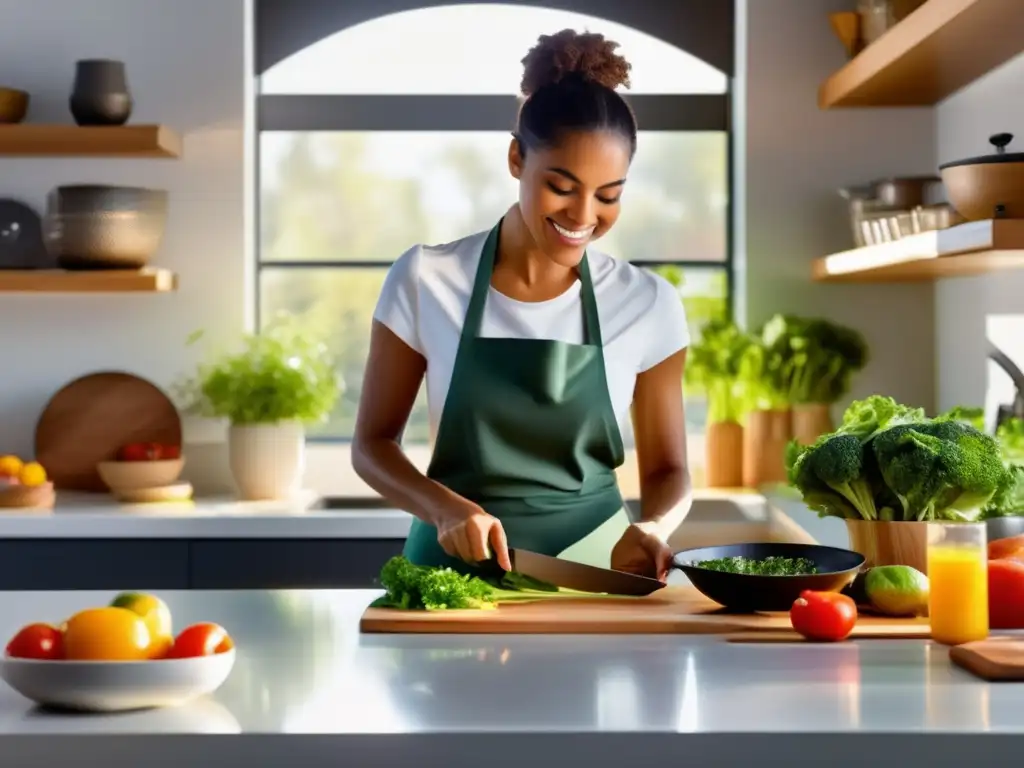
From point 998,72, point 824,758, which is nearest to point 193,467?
point 998,72

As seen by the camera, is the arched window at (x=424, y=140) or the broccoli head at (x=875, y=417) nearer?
the broccoli head at (x=875, y=417)

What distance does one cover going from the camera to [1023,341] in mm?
3555

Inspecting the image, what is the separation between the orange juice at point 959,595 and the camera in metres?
1.75

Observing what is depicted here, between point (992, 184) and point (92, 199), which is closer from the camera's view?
point (992, 184)

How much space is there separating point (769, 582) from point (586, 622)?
0.84 feet

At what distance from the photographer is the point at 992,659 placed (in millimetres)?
1588

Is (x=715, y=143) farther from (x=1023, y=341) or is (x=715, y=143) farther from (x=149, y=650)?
(x=149, y=650)

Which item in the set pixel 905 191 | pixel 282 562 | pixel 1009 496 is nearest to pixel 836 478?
pixel 1009 496

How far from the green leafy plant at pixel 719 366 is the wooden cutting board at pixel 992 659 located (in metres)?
2.54

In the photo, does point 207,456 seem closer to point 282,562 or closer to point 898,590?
point 282,562

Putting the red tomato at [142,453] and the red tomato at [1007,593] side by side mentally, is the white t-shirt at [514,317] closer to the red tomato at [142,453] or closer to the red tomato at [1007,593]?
the red tomato at [1007,593]

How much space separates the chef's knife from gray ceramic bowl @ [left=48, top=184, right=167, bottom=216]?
2.32 m

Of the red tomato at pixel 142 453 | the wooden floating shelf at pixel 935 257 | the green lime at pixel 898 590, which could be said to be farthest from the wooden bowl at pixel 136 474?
the green lime at pixel 898 590

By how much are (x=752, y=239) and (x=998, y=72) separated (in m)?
0.94
